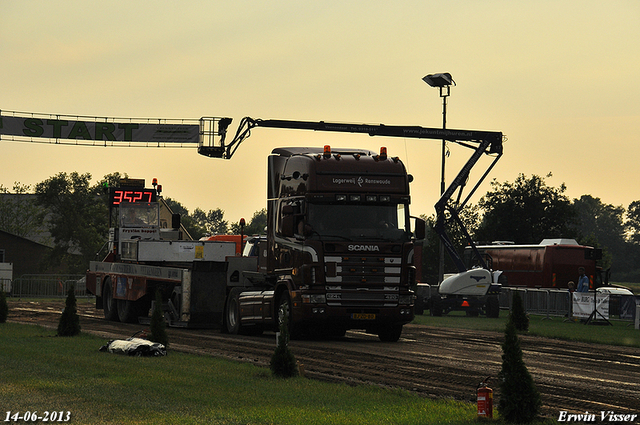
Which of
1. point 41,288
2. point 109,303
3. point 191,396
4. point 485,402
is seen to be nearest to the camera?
point 485,402

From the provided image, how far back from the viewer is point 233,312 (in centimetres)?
2430

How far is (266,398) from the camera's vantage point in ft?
37.8

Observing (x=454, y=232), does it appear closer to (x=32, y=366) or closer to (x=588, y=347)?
(x=588, y=347)

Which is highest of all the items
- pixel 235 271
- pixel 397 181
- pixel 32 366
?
pixel 397 181

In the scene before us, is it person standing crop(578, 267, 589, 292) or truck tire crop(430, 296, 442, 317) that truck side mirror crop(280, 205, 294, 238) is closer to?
person standing crop(578, 267, 589, 292)

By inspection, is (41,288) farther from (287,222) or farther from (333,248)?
(333,248)

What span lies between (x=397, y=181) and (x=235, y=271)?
6026 mm

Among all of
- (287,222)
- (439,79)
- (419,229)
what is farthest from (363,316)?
(439,79)

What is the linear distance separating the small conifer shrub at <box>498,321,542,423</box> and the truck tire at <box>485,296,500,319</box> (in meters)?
28.3

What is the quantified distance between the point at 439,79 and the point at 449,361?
34873mm

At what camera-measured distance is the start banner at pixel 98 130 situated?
40625 mm

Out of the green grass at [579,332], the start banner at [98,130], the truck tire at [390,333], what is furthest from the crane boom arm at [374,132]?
the truck tire at [390,333]

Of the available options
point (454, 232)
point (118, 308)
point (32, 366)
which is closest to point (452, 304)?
point (118, 308)

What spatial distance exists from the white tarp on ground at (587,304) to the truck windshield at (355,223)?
14.9m
